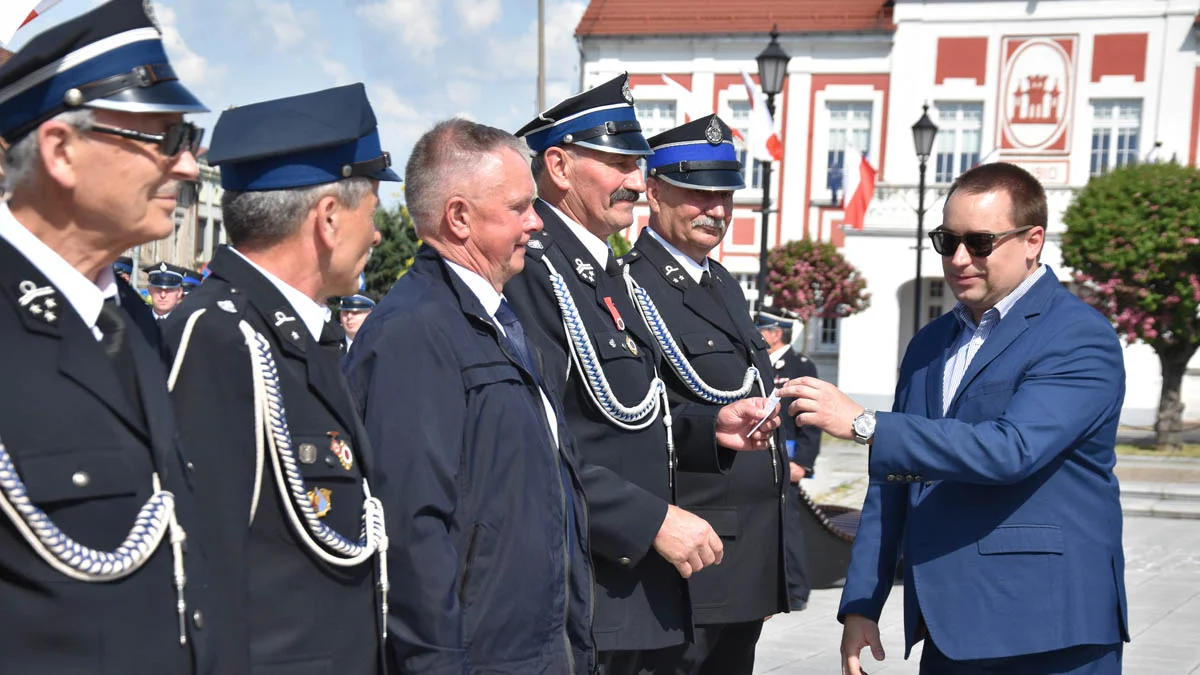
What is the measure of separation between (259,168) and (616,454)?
1634 mm

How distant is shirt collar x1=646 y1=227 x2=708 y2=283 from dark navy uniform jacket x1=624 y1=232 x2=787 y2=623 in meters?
0.03

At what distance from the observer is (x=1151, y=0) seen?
32.2 m

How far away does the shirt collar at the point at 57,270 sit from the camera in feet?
6.36

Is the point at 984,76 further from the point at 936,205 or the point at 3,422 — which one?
the point at 3,422

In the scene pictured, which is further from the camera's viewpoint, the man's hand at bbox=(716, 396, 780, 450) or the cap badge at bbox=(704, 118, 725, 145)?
the cap badge at bbox=(704, 118, 725, 145)

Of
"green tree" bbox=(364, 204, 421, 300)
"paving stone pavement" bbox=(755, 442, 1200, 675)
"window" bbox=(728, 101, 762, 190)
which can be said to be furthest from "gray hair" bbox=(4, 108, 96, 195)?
"window" bbox=(728, 101, 762, 190)

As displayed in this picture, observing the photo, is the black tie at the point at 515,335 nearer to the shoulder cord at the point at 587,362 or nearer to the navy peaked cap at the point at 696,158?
the shoulder cord at the point at 587,362

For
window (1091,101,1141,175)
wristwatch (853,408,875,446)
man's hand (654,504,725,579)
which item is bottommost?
man's hand (654,504,725,579)

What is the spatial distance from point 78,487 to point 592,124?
252 cm

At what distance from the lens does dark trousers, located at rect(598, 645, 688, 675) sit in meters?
3.91

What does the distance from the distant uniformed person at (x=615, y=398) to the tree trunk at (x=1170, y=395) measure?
1867cm

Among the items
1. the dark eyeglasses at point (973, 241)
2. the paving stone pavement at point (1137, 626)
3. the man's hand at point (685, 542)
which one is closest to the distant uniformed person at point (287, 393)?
the man's hand at point (685, 542)

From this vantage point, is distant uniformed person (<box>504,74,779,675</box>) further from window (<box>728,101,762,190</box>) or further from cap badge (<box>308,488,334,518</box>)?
window (<box>728,101,762,190</box>)

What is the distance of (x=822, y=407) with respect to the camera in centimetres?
340
